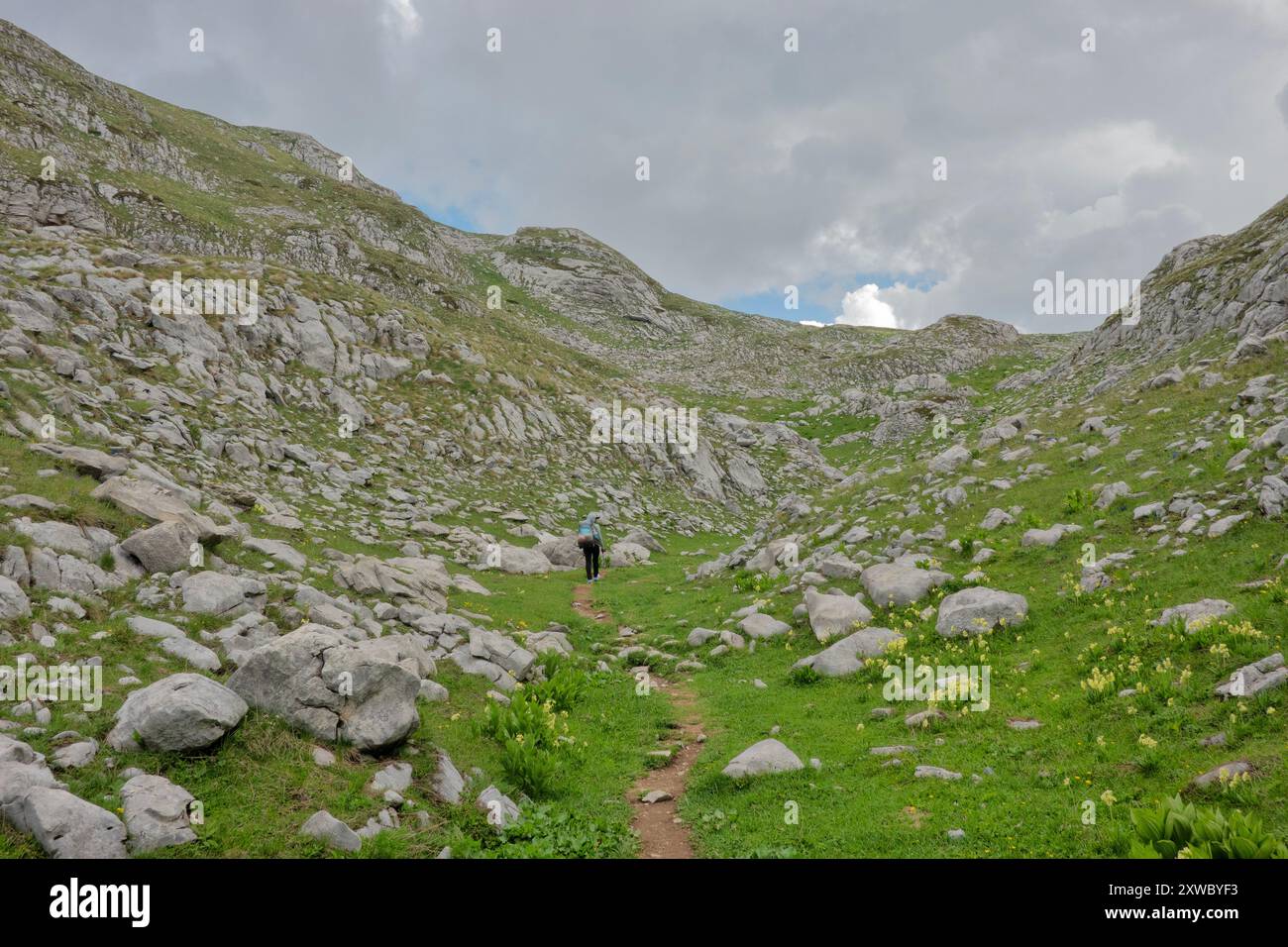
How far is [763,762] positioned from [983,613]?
6953 mm

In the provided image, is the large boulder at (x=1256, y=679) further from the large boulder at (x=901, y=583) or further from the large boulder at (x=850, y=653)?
the large boulder at (x=901, y=583)

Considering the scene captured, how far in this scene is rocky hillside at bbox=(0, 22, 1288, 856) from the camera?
8.09 meters

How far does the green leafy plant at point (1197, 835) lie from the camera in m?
5.36

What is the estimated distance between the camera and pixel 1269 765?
6.84 meters

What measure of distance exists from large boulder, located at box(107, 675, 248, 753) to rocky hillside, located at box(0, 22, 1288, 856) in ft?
0.14

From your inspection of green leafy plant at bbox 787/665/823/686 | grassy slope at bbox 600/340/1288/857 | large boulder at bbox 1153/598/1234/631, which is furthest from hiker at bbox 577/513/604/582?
large boulder at bbox 1153/598/1234/631

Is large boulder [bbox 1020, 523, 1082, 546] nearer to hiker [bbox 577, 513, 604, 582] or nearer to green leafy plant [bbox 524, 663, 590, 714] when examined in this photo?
green leafy plant [bbox 524, 663, 590, 714]

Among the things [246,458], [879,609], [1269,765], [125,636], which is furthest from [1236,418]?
[246,458]

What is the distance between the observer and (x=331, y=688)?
936cm

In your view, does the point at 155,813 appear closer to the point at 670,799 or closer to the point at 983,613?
the point at 670,799

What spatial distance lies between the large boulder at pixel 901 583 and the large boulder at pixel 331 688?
12530 millimetres

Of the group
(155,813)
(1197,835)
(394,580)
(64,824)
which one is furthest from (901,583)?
(64,824)
